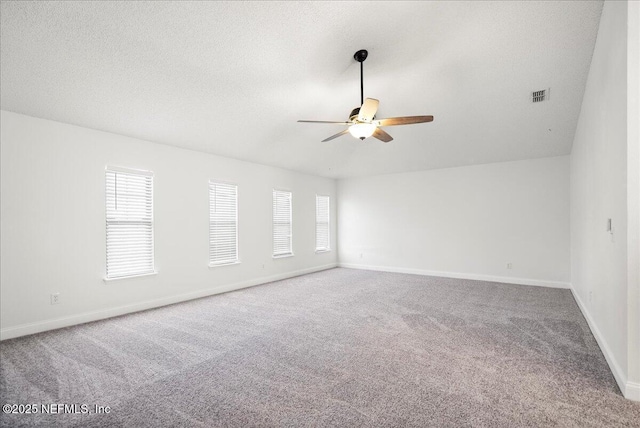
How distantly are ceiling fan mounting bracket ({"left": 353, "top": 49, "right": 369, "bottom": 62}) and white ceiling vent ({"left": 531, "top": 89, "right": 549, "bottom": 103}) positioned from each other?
8.24 ft

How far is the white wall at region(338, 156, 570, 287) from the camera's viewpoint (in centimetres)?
594

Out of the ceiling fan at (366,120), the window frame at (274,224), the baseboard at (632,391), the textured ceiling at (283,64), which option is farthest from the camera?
the window frame at (274,224)

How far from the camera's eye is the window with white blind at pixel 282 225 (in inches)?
268

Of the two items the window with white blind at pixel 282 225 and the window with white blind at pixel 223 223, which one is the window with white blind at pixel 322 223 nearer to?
the window with white blind at pixel 282 225

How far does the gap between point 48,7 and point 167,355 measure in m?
3.15

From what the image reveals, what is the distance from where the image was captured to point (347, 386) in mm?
2340

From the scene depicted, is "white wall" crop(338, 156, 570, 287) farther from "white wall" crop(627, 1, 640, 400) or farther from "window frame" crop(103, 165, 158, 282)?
"window frame" crop(103, 165, 158, 282)

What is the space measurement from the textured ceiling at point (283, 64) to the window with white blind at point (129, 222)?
67 centimetres

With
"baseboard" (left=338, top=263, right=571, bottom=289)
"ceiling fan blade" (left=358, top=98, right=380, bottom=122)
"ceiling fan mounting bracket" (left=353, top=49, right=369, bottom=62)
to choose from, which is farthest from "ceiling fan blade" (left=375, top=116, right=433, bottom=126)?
"baseboard" (left=338, top=263, right=571, bottom=289)

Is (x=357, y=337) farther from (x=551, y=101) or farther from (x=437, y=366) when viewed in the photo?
(x=551, y=101)

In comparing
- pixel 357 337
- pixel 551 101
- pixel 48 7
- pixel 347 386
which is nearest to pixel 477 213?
pixel 551 101

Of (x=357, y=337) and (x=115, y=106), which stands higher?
(x=115, y=106)

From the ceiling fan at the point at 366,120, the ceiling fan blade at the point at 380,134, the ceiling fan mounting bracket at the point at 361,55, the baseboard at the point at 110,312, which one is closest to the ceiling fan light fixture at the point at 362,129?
the ceiling fan at the point at 366,120

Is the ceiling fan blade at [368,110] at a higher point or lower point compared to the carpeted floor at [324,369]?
higher
